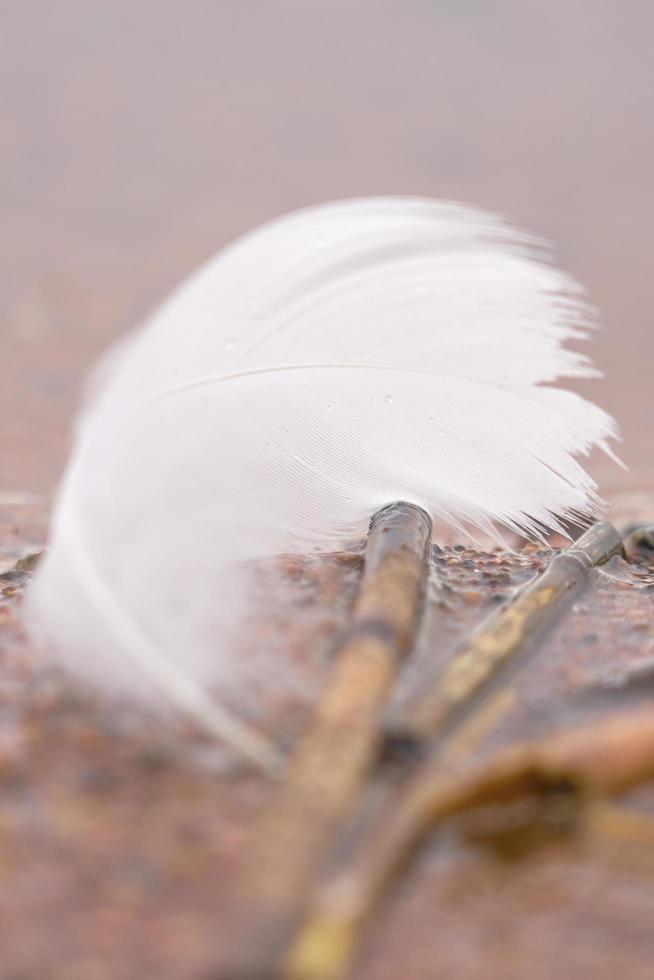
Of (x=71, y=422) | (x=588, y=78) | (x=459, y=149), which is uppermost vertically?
(x=588, y=78)

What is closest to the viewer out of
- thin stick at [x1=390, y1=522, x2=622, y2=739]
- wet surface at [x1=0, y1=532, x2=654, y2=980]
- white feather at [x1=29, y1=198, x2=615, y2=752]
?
wet surface at [x1=0, y1=532, x2=654, y2=980]

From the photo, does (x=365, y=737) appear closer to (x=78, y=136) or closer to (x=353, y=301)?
(x=353, y=301)

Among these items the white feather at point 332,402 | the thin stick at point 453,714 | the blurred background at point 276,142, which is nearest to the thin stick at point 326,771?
the thin stick at point 453,714

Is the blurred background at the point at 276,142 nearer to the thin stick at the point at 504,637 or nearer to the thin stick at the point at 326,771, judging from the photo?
the thin stick at the point at 504,637

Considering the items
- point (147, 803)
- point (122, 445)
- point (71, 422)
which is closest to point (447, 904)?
point (147, 803)

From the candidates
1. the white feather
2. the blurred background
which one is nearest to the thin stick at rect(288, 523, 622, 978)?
the white feather

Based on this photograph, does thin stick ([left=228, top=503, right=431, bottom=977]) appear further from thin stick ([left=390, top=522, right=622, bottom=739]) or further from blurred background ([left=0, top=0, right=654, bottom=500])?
blurred background ([left=0, top=0, right=654, bottom=500])
